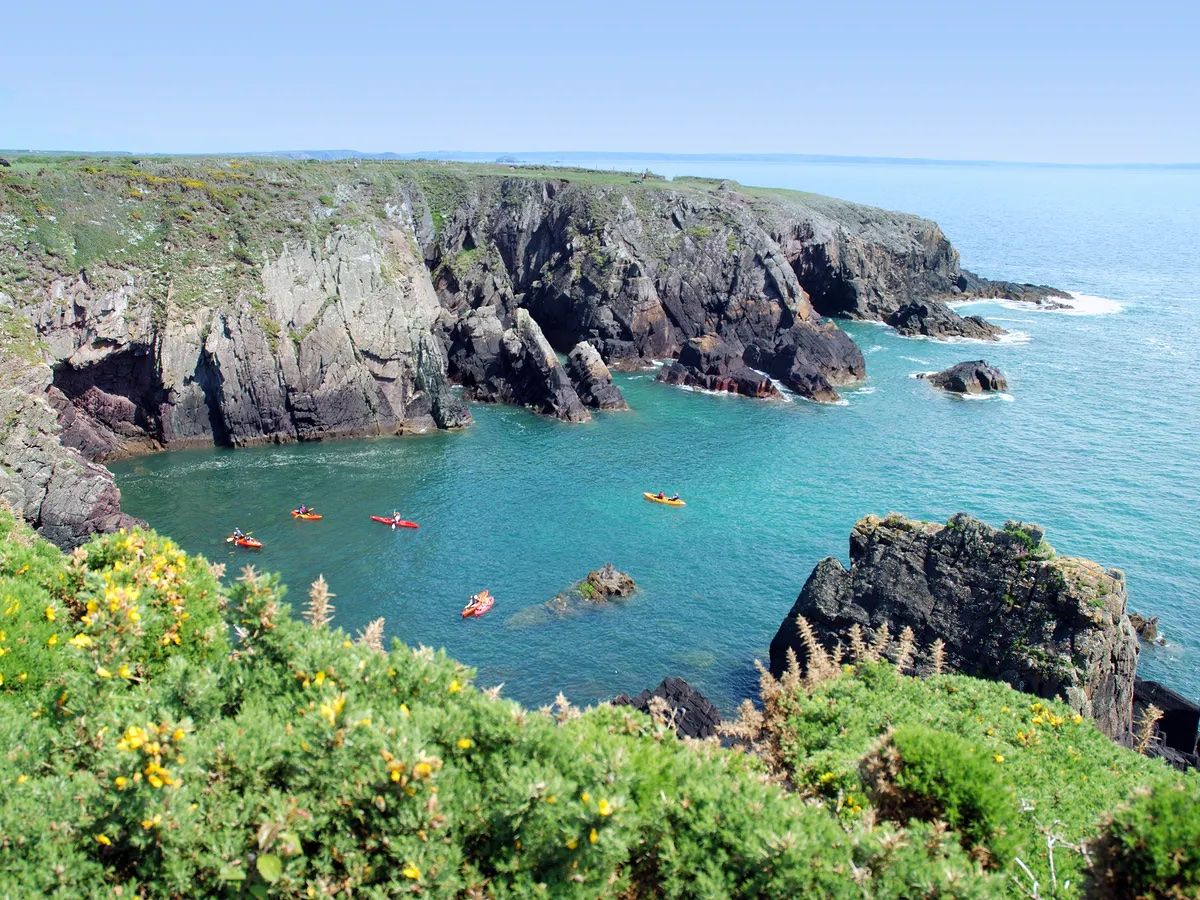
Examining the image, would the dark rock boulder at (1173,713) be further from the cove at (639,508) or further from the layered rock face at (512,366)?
the layered rock face at (512,366)

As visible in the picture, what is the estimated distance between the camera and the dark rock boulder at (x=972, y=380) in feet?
291

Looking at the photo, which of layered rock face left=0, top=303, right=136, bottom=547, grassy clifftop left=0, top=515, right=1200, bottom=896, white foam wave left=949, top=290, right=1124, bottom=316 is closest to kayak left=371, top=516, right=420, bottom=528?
layered rock face left=0, top=303, right=136, bottom=547

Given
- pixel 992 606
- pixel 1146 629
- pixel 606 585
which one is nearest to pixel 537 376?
pixel 606 585

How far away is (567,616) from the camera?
45.7m

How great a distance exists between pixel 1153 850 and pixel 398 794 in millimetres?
10906

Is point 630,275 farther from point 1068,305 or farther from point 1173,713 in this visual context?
point 1173,713

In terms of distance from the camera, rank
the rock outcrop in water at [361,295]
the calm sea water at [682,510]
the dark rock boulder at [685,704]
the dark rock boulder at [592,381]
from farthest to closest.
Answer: the dark rock boulder at [592,381]
the rock outcrop in water at [361,295]
the calm sea water at [682,510]
the dark rock boulder at [685,704]

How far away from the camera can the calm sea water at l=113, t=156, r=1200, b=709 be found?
4416cm

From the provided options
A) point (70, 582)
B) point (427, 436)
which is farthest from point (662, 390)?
point (70, 582)

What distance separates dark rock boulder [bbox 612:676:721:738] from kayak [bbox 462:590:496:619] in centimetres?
1093

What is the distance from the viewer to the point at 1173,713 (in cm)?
3747

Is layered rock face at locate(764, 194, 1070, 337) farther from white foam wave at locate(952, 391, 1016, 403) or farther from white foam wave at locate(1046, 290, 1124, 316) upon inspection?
white foam wave at locate(952, 391, 1016, 403)

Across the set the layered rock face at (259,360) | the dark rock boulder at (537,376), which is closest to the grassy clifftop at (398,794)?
the layered rock face at (259,360)

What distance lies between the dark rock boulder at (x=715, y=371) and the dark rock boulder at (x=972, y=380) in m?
17.9
